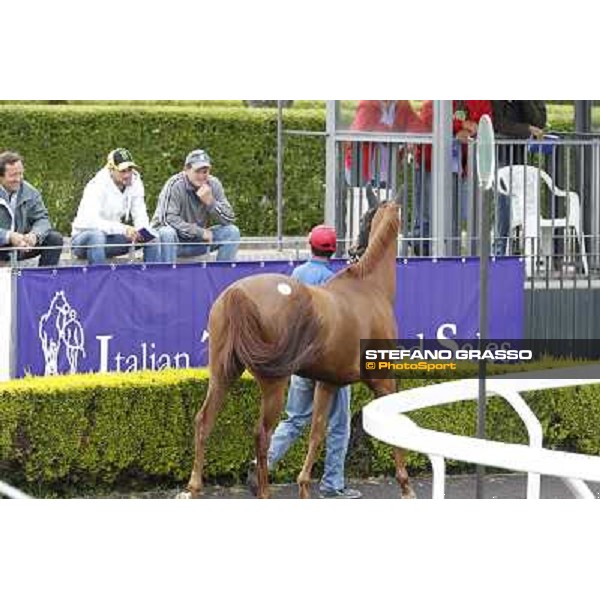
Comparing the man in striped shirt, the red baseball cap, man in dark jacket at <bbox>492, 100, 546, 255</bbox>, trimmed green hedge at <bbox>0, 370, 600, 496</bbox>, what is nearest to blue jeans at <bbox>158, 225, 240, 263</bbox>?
the man in striped shirt

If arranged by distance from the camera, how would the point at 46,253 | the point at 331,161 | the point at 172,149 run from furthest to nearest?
the point at 172,149, the point at 331,161, the point at 46,253

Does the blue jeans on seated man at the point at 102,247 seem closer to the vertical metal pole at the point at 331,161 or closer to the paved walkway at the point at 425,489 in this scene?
the paved walkway at the point at 425,489

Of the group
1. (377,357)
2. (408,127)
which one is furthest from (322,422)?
(408,127)

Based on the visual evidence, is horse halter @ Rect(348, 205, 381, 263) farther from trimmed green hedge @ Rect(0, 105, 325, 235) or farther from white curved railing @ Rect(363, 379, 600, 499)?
trimmed green hedge @ Rect(0, 105, 325, 235)

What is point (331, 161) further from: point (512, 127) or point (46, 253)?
point (46, 253)

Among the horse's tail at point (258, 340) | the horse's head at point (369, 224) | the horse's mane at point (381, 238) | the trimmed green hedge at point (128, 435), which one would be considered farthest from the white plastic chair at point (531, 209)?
the horse's tail at point (258, 340)

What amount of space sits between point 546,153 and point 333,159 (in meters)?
1.64

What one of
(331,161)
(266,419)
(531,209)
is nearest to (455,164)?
(531,209)

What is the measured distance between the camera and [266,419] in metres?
13.2

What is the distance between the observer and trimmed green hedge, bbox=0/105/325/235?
25.6 meters

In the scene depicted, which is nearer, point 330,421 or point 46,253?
point 330,421

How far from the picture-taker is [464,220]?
17.0m

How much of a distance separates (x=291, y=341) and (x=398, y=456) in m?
1.07

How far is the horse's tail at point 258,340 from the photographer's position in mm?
12930
